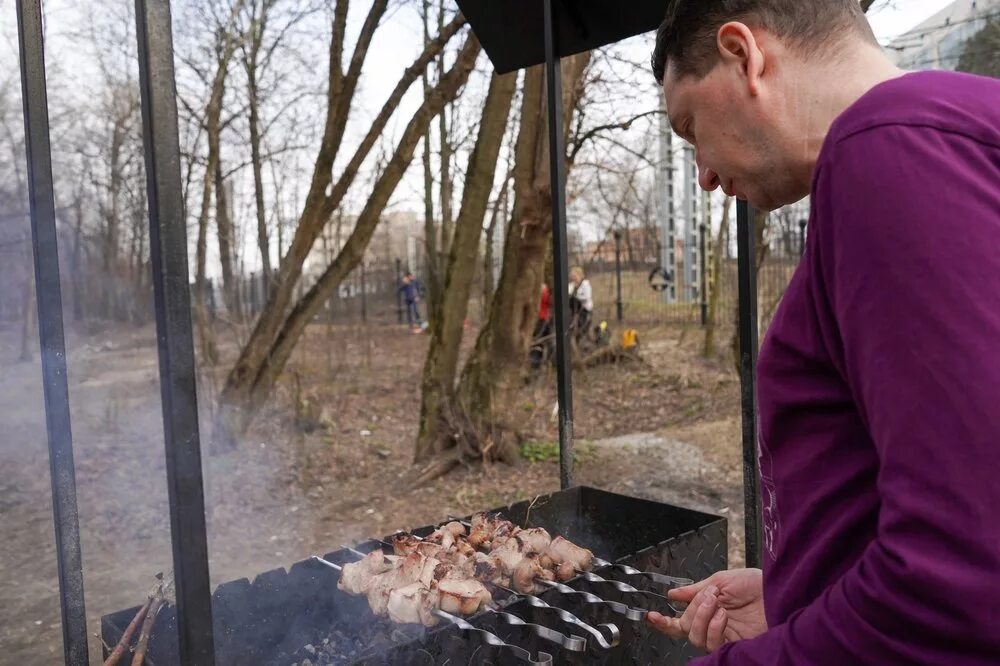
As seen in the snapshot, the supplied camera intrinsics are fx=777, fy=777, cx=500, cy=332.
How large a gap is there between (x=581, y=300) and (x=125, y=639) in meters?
11.1

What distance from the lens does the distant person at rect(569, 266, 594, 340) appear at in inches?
496

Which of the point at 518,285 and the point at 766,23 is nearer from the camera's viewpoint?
the point at 766,23

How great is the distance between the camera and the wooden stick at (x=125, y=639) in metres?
1.99

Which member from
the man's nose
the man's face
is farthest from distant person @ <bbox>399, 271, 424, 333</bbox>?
the man's face

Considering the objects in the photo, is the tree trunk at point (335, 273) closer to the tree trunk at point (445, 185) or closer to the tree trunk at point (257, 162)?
the tree trunk at point (257, 162)

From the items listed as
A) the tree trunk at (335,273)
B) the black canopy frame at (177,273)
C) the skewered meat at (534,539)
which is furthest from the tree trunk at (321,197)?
the skewered meat at (534,539)

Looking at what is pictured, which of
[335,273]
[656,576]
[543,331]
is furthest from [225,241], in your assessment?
[656,576]

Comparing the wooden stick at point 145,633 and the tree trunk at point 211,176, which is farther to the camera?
the tree trunk at point 211,176

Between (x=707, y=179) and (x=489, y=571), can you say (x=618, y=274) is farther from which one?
(x=707, y=179)

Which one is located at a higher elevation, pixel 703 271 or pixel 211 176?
pixel 211 176

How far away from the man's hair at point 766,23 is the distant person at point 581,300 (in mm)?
11224

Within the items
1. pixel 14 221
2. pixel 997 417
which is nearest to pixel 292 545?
pixel 14 221

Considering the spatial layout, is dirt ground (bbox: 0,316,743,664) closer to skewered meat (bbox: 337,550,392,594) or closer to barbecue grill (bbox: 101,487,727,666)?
barbecue grill (bbox: 101,487,727,666)

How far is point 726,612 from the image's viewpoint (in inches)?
65.5
